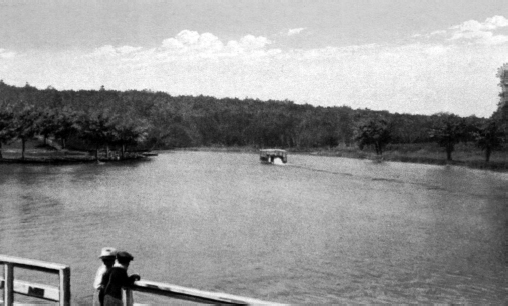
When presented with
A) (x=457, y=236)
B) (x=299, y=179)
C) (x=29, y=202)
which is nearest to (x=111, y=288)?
(x=457, y=236)

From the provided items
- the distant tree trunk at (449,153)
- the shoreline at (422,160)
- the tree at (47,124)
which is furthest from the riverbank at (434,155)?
the tree at (47,124)

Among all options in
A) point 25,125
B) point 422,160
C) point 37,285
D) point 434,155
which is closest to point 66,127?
point 25,125

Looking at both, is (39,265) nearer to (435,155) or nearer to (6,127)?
(6,127)

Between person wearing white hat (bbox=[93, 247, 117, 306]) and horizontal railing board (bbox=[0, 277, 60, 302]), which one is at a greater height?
person wearing white hat (bbox=[93, 247, 117, 306])

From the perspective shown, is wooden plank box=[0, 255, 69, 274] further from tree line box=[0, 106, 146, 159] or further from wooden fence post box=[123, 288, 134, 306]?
tree line box=[0, 106, 146, 159]

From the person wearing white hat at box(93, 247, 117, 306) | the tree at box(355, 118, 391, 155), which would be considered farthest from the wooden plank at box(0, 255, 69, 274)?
the tree at box(355, 118, 391, 155)

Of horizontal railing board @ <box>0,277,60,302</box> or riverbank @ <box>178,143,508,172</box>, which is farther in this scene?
riverbank @ <box>178,143,508,172</box>

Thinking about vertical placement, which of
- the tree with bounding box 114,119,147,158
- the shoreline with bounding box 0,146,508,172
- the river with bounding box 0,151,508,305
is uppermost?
the tree with bounding box 114,119,147,158
